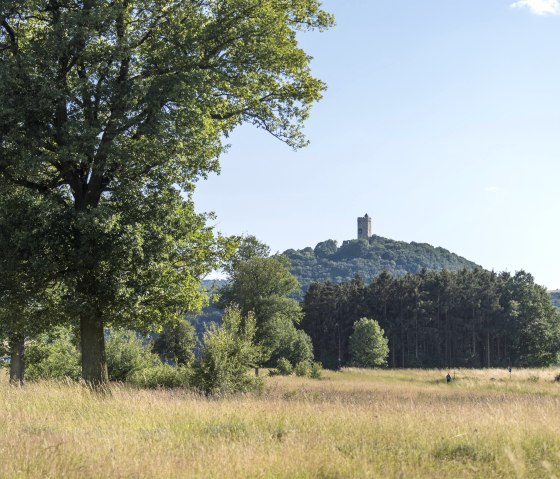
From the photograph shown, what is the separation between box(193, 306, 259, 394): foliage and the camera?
19484 mm

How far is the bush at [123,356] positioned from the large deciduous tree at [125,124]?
1009cm

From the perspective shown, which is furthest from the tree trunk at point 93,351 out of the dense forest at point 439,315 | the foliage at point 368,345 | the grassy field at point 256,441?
the dense forest at point 439,315

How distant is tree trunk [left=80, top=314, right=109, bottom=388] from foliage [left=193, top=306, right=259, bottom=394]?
14.8 feet

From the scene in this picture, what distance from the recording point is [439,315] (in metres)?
108

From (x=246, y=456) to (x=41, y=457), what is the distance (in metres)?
2.33

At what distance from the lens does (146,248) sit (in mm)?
13930

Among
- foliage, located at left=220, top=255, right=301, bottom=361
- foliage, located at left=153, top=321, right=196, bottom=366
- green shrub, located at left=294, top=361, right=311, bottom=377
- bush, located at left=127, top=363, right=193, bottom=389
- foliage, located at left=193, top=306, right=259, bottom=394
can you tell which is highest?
foliage, located at left=220, top=255, right=301, bottom=361

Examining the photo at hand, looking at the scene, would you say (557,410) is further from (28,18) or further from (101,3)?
(28,18)

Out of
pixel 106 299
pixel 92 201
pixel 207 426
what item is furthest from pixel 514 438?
pixel 92 201

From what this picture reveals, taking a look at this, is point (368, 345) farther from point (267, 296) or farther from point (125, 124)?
point (125, 124)

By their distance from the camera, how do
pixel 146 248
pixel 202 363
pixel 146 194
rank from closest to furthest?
pixel 146 248
pixel 146 194
pixel 202 363

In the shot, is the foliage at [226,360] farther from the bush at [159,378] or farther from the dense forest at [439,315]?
the dense forest at [439,315]

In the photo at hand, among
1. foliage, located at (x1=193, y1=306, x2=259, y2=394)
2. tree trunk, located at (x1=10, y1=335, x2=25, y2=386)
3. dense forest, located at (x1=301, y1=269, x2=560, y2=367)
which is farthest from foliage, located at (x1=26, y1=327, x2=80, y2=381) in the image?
dense forest, located at (x1=301, y1=269, x2=560, y2=367)

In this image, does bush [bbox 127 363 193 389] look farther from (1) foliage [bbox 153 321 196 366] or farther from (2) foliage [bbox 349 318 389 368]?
(2) foliage [bbox 349 318 389 368]
